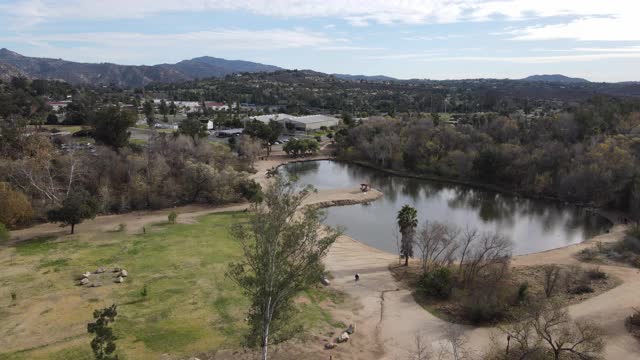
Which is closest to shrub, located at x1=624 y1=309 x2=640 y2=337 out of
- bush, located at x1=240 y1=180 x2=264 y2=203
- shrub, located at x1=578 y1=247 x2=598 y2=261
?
shrub, located at x1=578 y1=247 x2=598 y2=261

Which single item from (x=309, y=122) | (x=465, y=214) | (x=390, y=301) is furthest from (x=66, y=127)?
(x=390, y=301)

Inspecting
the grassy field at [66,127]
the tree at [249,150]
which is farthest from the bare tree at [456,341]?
the grassy field at [66,127]

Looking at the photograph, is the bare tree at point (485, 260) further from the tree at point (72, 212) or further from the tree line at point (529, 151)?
the tree at point (72, 212)

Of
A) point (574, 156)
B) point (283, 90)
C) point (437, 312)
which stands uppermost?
point (283, 90)

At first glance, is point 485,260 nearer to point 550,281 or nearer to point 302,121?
point 550,281

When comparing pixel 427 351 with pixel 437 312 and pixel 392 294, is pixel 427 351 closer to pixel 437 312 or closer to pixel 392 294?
pixel 437 312

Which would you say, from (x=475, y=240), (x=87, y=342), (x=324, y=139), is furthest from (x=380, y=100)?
(x=87, y=342)
